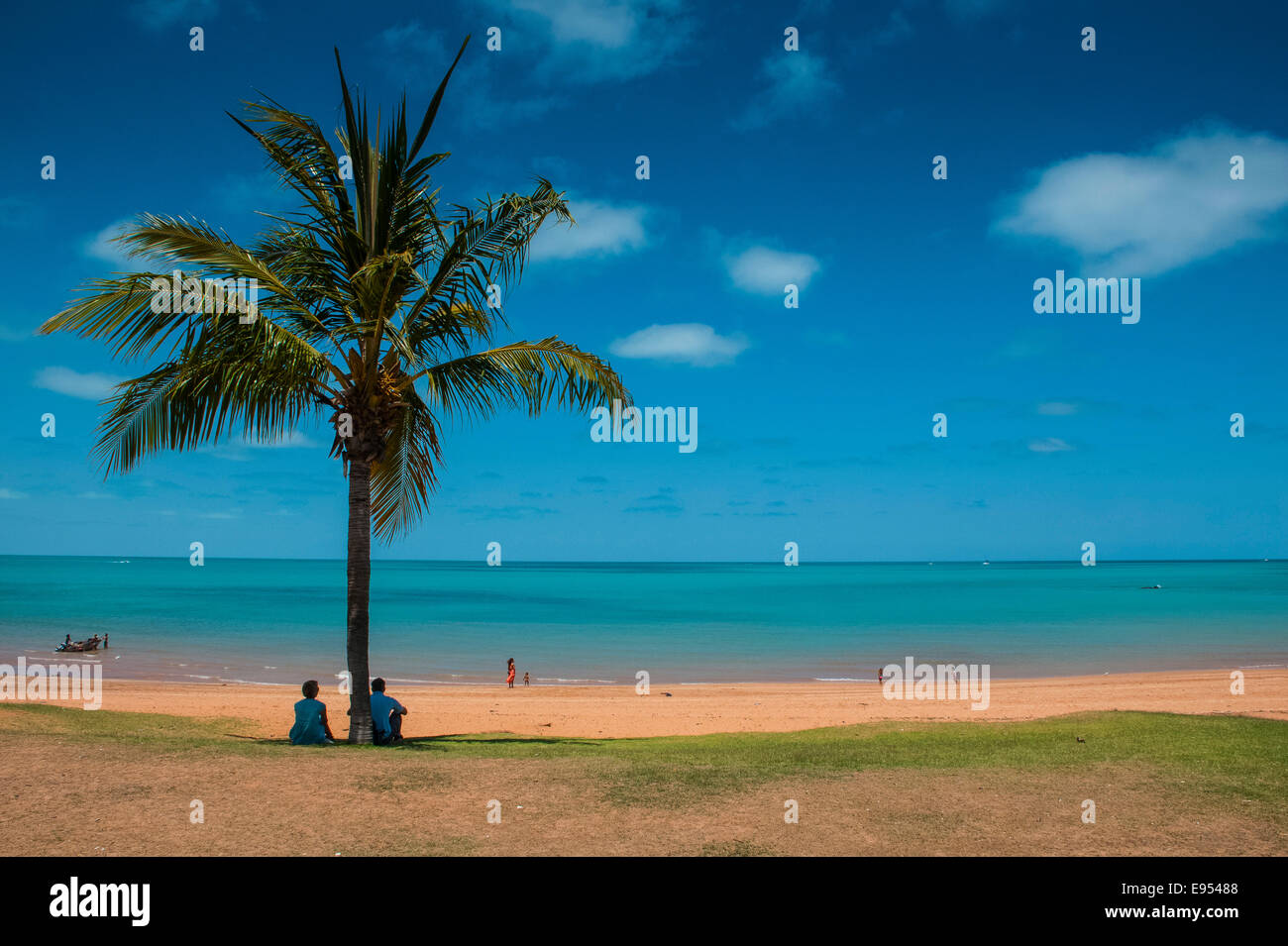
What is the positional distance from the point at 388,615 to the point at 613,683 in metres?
40.1

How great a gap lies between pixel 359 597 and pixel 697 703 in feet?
43.8

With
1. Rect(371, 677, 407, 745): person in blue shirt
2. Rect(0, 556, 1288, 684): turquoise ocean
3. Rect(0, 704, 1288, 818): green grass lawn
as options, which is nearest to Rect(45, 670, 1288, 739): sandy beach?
Rect(371, 677, 407, 745): person in blue shirt

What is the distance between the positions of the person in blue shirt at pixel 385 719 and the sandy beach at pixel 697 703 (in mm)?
2738

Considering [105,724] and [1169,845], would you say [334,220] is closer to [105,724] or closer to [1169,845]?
[105,724]

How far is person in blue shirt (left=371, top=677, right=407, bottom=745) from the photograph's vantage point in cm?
1107

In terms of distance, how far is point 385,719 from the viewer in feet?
37.1

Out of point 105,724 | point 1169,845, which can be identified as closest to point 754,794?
point 1169,845

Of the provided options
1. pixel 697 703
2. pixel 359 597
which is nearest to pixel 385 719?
pixel 359 597

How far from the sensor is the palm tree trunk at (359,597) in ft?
35.7

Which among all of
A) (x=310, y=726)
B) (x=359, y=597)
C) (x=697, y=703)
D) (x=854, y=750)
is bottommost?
(x=697, y=703)

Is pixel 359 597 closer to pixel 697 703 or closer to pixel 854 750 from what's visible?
pixel 854 750

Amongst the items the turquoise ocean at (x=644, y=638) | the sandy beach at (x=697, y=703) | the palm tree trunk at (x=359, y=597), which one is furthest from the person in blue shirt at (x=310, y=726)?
the turquoise ocean at (x=644, y=638)

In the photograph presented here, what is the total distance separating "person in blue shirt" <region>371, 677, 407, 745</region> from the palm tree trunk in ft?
0.64

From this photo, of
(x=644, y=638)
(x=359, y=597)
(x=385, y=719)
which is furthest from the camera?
(x=644, y=638)
